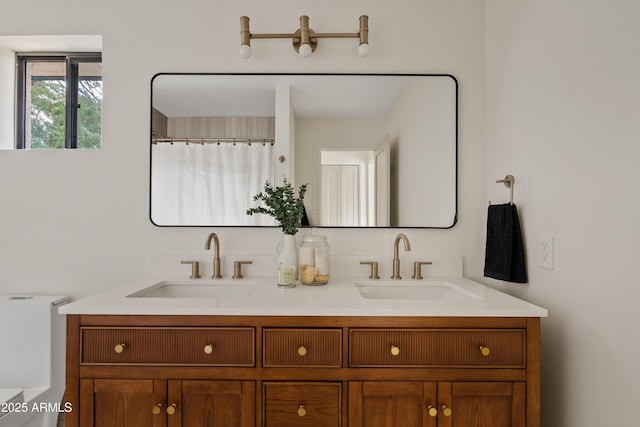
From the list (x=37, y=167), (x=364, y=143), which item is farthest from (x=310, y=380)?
(x=37, y=167)

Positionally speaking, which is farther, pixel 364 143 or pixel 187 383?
pixel 364 143

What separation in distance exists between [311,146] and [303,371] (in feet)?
3.45

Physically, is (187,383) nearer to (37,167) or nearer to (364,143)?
(364,143)

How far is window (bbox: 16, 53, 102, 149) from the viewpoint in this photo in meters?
1.90

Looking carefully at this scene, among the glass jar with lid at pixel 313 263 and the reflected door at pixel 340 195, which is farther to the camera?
the reflected door at pixel 340 195

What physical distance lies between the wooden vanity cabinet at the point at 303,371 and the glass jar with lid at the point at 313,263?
0.37 metres

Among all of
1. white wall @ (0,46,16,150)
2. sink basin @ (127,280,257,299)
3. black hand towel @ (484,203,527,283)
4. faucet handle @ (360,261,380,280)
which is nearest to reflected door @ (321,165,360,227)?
faucet handle @ (360,261,380,280)

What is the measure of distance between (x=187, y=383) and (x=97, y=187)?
116cm

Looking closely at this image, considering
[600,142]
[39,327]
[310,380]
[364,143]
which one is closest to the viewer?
[600,142]

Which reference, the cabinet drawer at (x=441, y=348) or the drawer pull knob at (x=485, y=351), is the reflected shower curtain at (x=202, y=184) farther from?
the drawer pull knob at (x=485, y=351)

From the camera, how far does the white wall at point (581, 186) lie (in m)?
0.98

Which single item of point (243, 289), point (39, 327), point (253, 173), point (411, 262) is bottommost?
point (39, 327)

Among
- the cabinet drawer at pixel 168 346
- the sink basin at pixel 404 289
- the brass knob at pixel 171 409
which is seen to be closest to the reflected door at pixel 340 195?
the sink basin at pixel 404 289

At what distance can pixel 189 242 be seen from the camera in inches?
70.7
